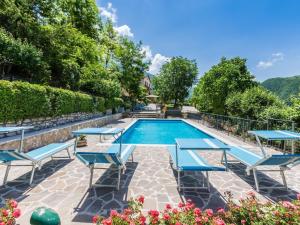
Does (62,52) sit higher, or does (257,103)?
(62,52)

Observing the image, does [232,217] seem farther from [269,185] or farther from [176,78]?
[176,78]

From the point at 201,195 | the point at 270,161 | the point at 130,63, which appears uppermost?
the point at 130,63

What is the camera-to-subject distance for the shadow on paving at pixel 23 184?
374cm

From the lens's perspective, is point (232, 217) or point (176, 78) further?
point (176, 78)

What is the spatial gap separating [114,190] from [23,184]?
2.16m

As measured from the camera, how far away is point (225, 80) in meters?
16.5

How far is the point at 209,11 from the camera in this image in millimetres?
12719

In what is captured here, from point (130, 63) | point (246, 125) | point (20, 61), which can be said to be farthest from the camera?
point (130, 63)

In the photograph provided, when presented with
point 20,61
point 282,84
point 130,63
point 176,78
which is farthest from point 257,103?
point 282,84

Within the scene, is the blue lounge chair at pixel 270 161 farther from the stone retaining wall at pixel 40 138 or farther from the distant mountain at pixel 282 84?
the distant mountain at pixel 282 84

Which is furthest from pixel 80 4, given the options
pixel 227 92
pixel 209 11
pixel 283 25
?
pixel 283 25

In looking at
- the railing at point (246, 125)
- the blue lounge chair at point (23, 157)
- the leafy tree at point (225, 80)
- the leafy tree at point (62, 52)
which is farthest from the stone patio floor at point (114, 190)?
the leafy tree at point (62, 52)

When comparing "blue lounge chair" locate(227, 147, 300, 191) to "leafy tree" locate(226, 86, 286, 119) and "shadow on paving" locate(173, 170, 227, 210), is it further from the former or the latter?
"leafy tree" locate(226, 86, 286, 119)

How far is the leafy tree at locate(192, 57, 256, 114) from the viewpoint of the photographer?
54.4ft
